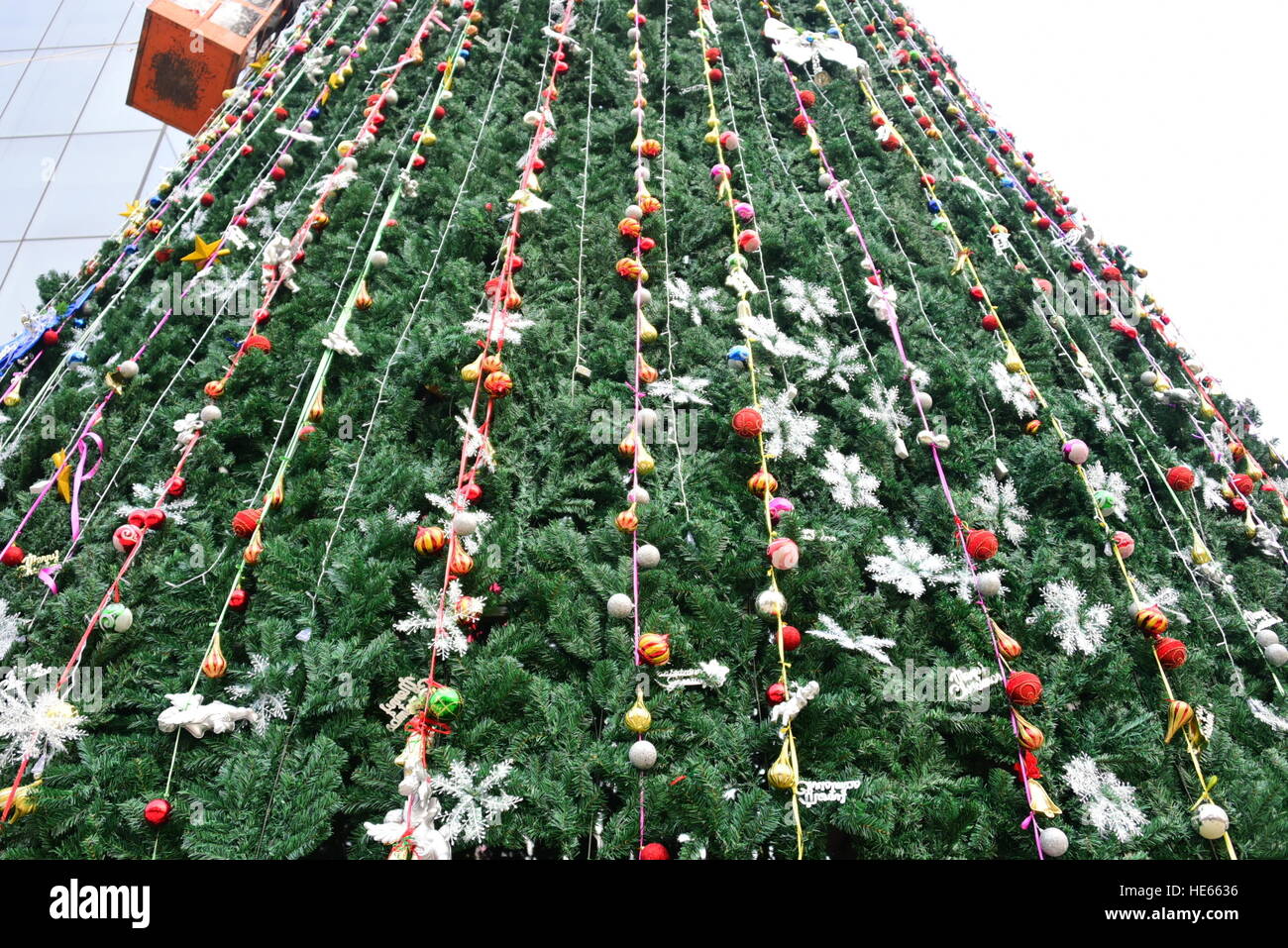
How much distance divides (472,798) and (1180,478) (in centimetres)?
195

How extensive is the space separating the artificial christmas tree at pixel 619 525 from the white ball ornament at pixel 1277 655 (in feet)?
0.08

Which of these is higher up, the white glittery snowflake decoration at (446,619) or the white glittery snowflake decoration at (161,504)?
the white glittery snowflake decoration at (446,619)

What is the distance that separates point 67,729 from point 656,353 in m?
1.50

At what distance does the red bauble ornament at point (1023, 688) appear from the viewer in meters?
1.30

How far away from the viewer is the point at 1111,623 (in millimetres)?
1521

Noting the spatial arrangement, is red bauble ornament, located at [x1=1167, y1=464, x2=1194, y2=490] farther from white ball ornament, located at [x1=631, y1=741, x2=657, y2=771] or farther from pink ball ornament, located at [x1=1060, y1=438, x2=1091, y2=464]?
white ball ornament, located at [x1=631, y1=741, x2=657, y2=771]

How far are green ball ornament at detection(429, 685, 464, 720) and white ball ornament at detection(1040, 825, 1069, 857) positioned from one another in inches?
40.4

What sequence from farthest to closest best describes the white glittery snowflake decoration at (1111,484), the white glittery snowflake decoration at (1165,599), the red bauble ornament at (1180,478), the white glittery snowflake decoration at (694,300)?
the white glittery snowflake decoration at (694,300)
the red bauble ornament at (1180,478)
the white glittery snowflake decoration at (1111,484)
the white glittery snowflake decoration at (1165,599)

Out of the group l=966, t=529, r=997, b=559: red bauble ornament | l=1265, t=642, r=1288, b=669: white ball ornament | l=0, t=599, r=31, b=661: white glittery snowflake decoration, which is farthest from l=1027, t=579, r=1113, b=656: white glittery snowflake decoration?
l=0, t=599, r=31, b=661: white glittery snowflake decoration

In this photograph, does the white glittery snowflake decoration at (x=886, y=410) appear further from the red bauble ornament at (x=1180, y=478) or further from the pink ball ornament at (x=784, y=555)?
the red bauble ornament at (x=1180, y=478)

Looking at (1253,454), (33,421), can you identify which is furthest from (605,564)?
(1253,454)

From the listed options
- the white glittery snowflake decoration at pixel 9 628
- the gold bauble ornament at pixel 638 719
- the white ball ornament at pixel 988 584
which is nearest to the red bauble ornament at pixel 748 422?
the white ball ornament at pixel 988 584

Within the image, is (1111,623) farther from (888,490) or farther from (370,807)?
(370,807)

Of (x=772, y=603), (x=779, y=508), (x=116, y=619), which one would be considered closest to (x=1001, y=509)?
(x=779, y=508)
